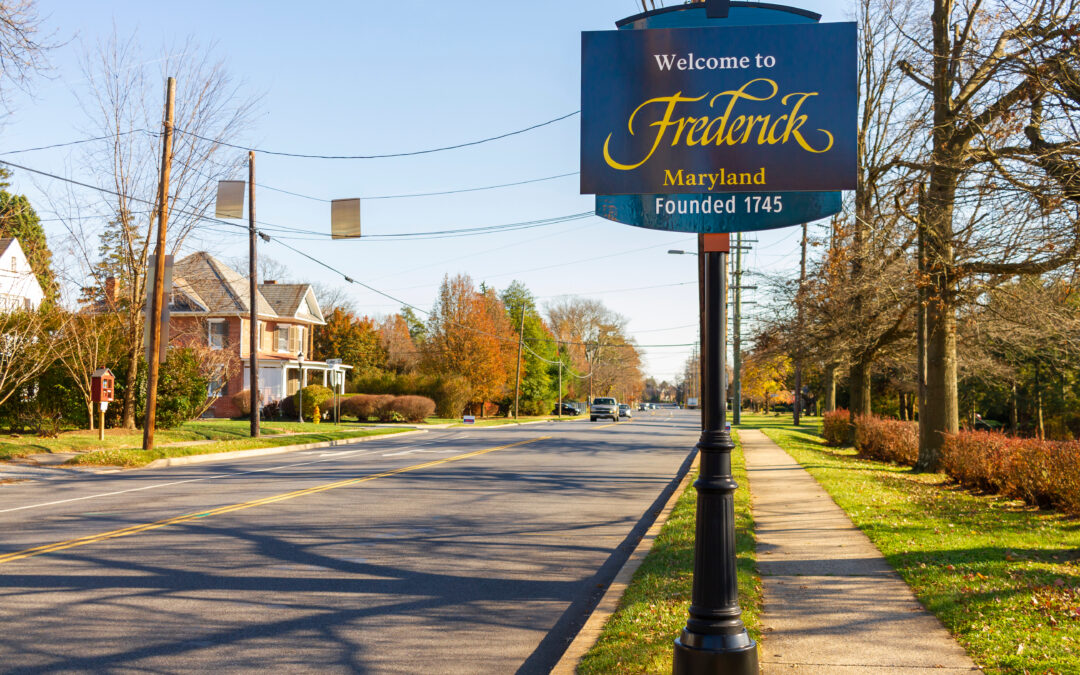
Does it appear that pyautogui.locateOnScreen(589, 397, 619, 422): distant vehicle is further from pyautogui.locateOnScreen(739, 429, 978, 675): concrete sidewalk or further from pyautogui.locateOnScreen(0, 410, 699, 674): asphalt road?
pyautogui.locateOnScreen(739, 429, 978, 675): concrete sidewalk

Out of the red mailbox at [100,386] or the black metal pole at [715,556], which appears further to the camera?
the red mailbox at [100,386]

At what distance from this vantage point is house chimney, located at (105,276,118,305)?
29273 mm

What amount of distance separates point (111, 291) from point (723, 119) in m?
31.7

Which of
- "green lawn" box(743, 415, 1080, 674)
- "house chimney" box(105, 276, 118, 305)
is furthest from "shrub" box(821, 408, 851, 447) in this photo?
"house chimney" box(105, 276, 118, 305)

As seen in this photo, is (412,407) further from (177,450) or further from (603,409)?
(177,450)

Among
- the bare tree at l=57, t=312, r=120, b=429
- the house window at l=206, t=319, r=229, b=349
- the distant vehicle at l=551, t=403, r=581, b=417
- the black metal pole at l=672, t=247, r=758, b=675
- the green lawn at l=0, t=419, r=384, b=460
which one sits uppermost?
the house window at l=206, t=319, r=229, b=349

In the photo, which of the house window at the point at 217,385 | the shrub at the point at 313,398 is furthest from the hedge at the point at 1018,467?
the shrub at the point at 313,398

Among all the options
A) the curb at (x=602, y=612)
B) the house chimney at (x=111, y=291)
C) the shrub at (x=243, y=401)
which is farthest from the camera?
the shrub at (x=243, y=401)

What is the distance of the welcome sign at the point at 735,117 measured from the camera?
5082 millimetres

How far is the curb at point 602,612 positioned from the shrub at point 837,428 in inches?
923

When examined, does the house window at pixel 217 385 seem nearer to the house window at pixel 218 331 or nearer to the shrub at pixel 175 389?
the house window at pixel 218 331

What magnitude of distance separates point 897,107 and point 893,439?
8.83 meters

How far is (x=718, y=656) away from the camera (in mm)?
4547

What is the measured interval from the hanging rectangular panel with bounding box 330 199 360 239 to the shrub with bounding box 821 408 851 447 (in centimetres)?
1920
